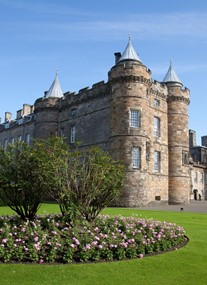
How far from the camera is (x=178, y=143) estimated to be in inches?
1412

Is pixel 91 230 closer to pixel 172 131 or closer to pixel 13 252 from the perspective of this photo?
pixel 13 252

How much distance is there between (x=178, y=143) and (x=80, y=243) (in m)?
29.2

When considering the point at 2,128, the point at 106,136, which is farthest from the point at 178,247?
the point at 2,128

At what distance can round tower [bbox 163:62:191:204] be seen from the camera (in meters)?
35.4

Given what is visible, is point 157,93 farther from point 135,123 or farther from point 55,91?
point 55,91

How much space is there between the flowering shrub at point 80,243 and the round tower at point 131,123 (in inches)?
750

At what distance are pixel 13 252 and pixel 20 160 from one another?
4.18 metres

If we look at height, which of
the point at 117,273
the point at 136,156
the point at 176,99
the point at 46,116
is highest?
the point at 176,99

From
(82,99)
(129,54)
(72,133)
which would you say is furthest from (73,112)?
(129,54)

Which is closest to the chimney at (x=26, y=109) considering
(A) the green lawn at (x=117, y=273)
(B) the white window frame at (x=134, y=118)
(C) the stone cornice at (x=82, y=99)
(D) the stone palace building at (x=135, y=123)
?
(D) the stone palace building at (x=135, y=123)

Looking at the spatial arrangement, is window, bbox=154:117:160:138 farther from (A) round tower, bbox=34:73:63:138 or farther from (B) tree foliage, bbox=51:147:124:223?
(B) tree foliage, bbox=51:147:124:223

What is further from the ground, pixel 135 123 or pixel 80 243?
pixel 135 123

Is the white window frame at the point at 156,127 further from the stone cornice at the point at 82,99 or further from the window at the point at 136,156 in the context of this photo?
the stone cornice at the point at 82,99

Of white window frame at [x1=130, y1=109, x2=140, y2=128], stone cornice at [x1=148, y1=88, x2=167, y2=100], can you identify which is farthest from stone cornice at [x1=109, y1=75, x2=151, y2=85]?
stone cornice at [x1=148, y1=88, x2=167, y2=100]
